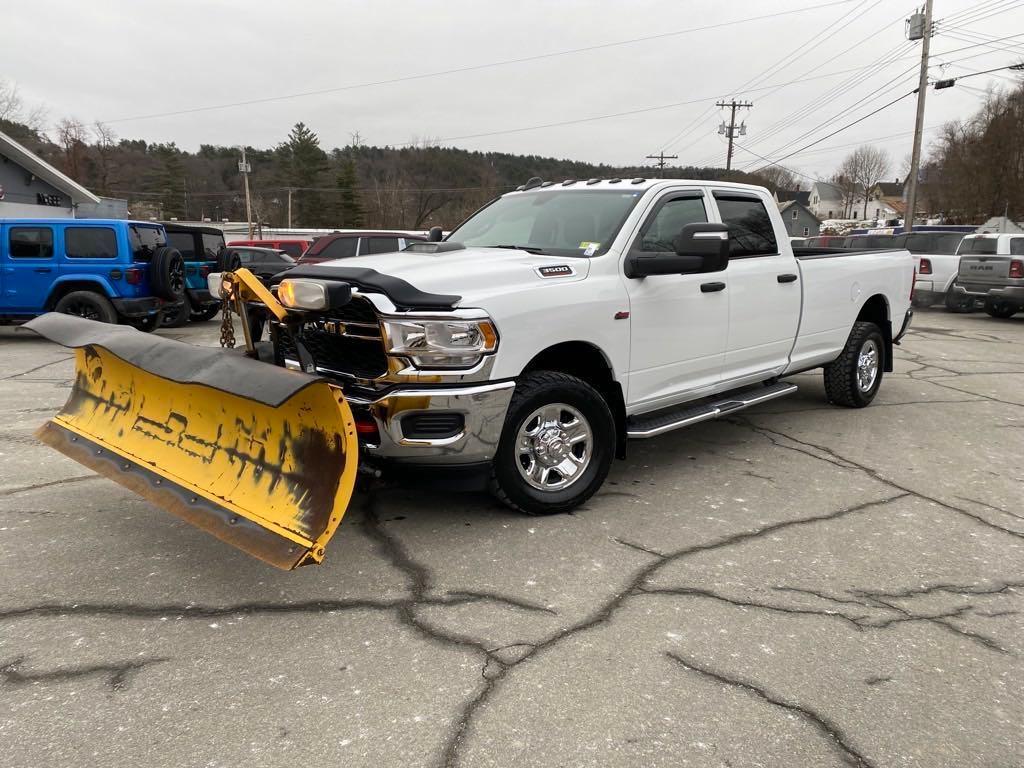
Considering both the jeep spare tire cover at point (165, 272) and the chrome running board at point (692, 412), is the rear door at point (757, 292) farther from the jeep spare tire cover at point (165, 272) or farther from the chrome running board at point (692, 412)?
the jeep spare tire cover at point (165, 272)

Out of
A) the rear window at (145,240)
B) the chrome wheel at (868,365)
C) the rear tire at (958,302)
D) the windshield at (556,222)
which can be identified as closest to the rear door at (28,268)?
the rear window at (145,240)

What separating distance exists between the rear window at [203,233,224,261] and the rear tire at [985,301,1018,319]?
15887 mm

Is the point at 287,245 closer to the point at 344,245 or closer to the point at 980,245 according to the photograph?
the point at 344,245

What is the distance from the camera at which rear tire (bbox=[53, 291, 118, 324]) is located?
10.8m

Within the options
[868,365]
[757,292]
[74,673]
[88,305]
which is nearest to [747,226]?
[757,292]

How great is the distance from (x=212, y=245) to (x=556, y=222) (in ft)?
35.5

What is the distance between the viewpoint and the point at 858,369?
692cm

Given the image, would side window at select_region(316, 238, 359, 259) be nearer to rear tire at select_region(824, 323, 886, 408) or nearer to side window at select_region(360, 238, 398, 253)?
side window at select_region(360, 238, 398, 253)

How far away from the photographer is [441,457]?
3.67 meters

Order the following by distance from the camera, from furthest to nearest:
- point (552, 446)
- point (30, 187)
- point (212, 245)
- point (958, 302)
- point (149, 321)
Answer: point (30, 187) → point (958, 302) → point (212, 245) → point (149, 321) → point (552, 446)

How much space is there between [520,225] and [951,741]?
384 cm

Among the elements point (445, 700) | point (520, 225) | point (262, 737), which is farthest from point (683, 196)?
point (262, 737)

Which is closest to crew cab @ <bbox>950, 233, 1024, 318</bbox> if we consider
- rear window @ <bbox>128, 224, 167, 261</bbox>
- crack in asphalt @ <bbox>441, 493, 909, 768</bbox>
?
crack in asphalt @ <bbox>441, 493, 909, 768</bbox>

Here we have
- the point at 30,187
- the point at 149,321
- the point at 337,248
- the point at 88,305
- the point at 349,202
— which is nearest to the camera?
the point at 88,305
